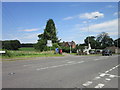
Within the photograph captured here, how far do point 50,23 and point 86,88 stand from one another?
249ft

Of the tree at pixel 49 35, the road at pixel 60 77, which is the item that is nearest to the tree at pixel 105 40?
the tree at pixel 49 35

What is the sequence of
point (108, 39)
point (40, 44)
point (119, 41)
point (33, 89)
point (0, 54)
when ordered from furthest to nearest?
1. point (108, 39)
2. point (119, 41)
3. point (40, 44)
4. point (0, 54)
5. point (33, 89)

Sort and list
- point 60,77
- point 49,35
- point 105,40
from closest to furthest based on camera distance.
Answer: point 60,77 < point 49,35 < point 105,40

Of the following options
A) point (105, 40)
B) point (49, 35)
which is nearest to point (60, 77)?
point (49, 35)

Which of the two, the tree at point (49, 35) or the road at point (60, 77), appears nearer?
the road at point (60, 77)

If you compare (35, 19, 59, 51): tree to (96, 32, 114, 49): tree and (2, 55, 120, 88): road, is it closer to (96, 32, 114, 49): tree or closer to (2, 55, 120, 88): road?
(2, 55, 120, 88): road

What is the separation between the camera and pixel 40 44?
7512 cm

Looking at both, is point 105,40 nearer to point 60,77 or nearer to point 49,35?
point 49,35

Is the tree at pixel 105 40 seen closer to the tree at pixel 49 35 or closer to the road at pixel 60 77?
the tree at pixel 49 35

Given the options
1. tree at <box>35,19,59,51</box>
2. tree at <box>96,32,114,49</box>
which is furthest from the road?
tree at <box>96,32,114,49</box>

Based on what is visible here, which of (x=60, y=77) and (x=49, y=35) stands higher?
(x=49, y=35)

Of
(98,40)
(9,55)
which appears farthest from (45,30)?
(98,40)

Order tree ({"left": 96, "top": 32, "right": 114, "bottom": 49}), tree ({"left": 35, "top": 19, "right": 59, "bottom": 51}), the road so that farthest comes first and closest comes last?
tree ({"left": 96, "top": 32, "right": 114, "bottom": 49}), tree ({"left": 35, "top": 19, "right": 59, "bottom": 51}), the road

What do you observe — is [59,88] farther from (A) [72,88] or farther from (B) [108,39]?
(B) [108,39]
